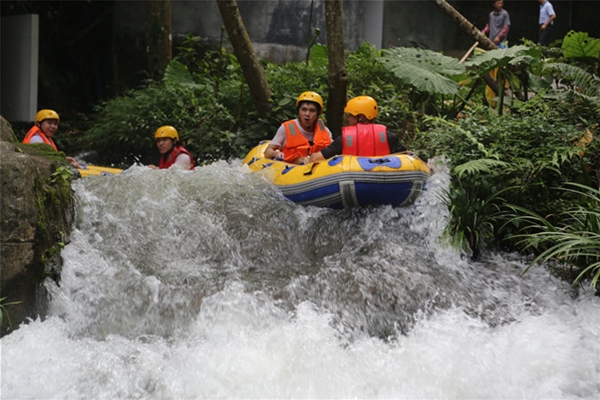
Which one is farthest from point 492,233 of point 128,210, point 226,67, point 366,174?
point 226,67

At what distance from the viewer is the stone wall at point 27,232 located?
5070 millimetres

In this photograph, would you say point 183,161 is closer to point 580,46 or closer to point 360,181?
point 360,181

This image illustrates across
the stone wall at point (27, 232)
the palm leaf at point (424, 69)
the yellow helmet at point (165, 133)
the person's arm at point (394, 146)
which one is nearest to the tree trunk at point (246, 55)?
the yellow helmet at point (165, 133)

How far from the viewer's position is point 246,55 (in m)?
9.64

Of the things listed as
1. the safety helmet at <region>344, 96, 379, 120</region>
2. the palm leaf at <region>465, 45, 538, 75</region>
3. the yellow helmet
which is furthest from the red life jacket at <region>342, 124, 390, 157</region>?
the yellow helmet

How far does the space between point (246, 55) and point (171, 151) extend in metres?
1.59

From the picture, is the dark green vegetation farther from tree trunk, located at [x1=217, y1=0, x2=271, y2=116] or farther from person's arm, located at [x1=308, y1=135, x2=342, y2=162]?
person's arm, located at [x1=308, y1=135, x2=342, y2=162]

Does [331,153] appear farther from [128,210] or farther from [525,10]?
[525,10]

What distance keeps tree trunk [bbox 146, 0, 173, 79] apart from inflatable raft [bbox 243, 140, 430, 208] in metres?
5.65

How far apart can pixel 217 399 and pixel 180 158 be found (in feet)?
16.1

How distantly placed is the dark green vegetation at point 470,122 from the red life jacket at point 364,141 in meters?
0.63

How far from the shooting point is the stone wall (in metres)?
5.07

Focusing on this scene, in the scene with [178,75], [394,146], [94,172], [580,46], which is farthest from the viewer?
[178,75]

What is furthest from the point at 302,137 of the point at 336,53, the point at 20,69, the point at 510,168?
the point at 20,69
